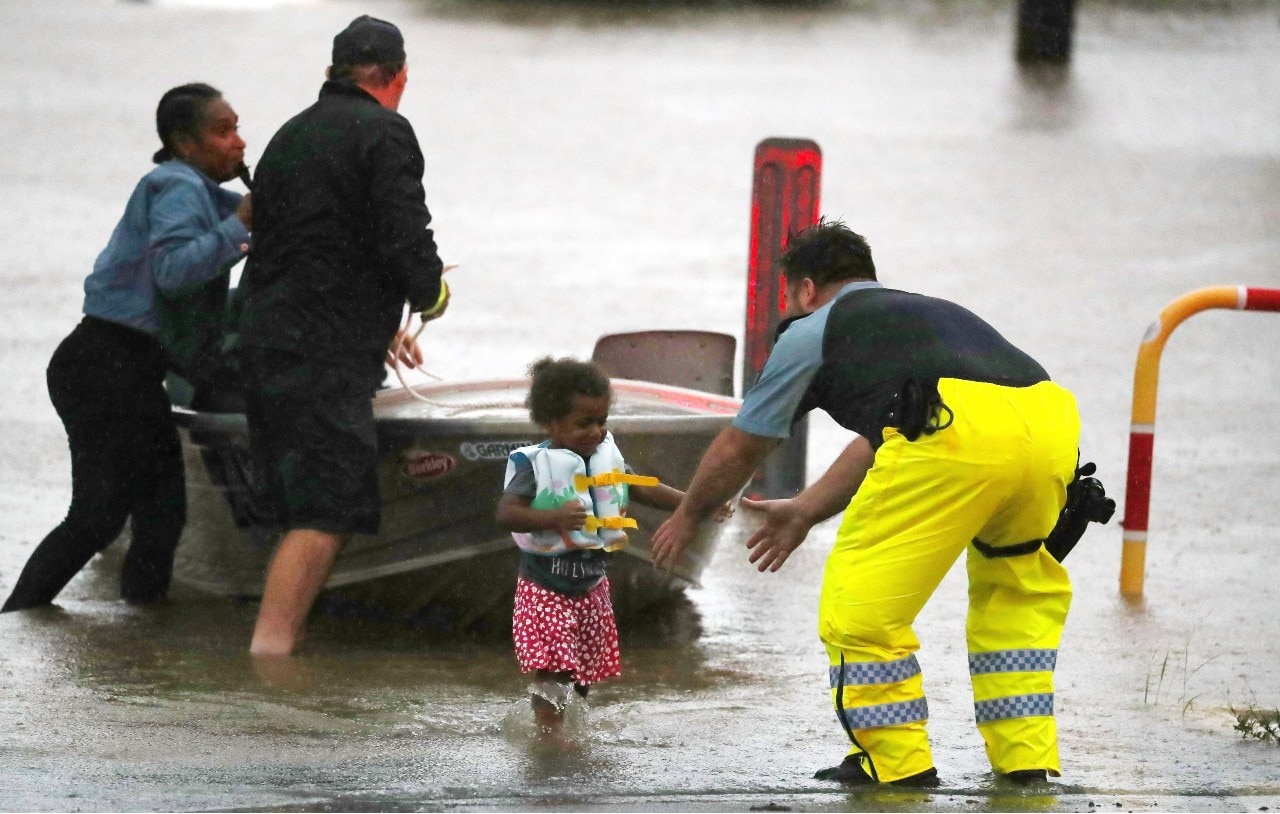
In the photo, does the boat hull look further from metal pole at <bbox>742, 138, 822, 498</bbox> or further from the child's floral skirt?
metal pole at <bbox>742, 138, 822, 498</bbox>

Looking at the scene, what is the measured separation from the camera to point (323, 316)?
240 inches

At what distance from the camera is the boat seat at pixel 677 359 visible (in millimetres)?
7625

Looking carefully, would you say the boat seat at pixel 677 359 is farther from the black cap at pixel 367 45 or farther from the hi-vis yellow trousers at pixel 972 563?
the hi-vis yellow trousers at pixel 972 563

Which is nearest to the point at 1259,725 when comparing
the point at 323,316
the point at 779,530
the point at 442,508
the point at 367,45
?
the point at 779,530

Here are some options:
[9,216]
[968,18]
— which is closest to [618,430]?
[9,216]

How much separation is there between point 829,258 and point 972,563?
85 cm

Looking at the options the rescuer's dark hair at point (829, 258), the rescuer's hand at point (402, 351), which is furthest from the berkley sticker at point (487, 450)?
the rescuer's dark hair at point (829, 258)

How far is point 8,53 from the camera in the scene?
2222cm

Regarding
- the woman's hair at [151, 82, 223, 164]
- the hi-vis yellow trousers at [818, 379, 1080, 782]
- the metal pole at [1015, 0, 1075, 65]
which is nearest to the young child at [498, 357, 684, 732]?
the hi-vis yellow trousers at [818, 379, 1080, 782]

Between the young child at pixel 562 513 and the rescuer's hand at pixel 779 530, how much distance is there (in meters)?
0.50

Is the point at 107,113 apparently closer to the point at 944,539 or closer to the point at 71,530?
the point at 71,530

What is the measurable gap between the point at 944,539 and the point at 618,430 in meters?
1.91

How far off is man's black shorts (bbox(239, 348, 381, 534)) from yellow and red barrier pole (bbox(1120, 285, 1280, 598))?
2.88m

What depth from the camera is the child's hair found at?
5230 millimetres
